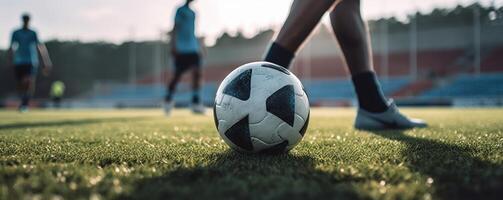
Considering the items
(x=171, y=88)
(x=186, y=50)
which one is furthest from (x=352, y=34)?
(x=186, y=50)

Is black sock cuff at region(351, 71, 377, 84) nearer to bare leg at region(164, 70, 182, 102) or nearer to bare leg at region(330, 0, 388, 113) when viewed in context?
bare leg at region(330, 0, 388, 113)

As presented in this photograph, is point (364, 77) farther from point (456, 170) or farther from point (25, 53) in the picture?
point (25, 53)

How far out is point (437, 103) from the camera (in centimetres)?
1848

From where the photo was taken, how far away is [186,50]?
8.26m

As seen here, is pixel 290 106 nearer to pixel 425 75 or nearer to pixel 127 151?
pixel 127 151

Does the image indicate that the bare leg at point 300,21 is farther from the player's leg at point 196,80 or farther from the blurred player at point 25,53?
the blurred player at point 25,53

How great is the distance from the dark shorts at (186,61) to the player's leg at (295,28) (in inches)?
227

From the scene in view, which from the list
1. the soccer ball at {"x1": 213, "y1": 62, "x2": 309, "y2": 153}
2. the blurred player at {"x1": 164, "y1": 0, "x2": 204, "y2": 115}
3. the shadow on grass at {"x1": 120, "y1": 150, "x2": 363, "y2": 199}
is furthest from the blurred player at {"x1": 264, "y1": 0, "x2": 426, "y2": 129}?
the blurred player at {"x1": 164, "y1": 0, "x2": 204, "y2": 115}

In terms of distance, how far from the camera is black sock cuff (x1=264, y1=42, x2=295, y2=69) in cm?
246

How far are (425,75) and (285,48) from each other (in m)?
28.8

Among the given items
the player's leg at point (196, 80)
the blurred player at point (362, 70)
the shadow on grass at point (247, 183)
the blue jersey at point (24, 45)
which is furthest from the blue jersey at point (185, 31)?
the shadow on grass at point (247, 183)

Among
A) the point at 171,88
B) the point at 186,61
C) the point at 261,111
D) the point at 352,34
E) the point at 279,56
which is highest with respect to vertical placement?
the point at 352,34

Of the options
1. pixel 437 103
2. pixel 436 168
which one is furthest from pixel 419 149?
pixel 437 103

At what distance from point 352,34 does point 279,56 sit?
97 cm
